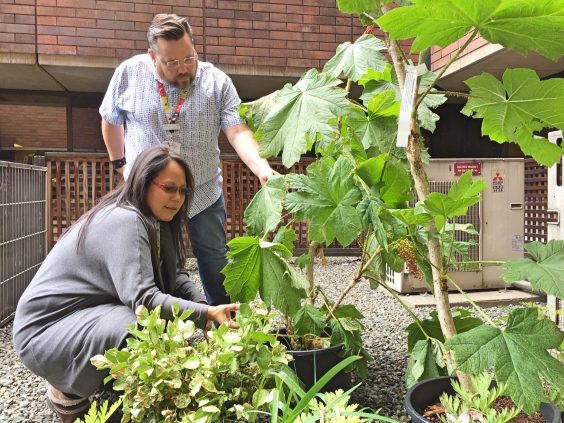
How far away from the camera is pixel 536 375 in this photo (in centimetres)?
121

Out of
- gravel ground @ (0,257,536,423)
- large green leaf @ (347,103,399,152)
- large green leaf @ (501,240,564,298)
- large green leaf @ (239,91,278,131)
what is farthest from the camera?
large green leaf @ (239,91,278,131)

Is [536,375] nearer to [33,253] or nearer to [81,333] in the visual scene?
[81,333]

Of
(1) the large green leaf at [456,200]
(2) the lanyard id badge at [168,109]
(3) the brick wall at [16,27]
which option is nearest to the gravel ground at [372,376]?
(1) the large green leaf at [456,200]

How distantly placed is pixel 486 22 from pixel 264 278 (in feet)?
3.65

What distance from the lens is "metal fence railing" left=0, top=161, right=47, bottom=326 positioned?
12.0 feet

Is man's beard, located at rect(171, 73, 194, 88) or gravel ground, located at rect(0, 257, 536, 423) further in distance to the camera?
man's beard, located at rect(171, 73, 194, 88)

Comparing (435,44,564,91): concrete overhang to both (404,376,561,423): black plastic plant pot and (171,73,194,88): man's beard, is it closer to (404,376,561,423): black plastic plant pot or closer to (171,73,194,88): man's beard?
(171,73,194,88): man's beard

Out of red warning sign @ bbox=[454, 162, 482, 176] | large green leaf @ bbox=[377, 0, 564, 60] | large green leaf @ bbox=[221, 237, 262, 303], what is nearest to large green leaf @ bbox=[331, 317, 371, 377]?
large green leaf @ bbox=[221, 237, 262, 303]

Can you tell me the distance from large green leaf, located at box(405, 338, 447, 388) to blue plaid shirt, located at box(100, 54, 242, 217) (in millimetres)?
1461

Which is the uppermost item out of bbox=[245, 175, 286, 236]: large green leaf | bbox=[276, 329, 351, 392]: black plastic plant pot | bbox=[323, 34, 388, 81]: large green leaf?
bbox=[323, 34, 388, 81]: large green leaf

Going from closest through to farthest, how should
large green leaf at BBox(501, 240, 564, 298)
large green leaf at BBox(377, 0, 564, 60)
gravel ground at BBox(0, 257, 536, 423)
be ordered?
large green leaf at BBox(377, 0, 564, 60), large green leaf at BBox(501, 240, 564, 298), gravel ground at BBox(0, 257, 536, 423)

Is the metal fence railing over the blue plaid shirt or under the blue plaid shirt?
under

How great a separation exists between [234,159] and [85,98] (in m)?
2.50

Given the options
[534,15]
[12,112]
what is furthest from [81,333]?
[12,112]
